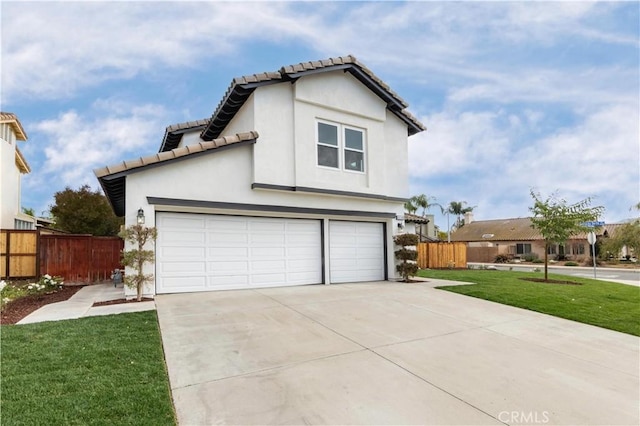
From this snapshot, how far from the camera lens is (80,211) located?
20.3 meters

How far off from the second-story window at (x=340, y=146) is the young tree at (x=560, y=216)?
7.93 m


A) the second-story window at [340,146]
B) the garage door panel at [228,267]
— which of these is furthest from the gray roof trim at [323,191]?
the garage door panel at [228,267]

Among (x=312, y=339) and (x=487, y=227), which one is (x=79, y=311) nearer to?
(x=312, y=339)

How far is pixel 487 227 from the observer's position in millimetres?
46062

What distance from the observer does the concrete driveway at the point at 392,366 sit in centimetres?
322

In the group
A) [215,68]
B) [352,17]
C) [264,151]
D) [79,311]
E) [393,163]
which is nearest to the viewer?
[79,311]

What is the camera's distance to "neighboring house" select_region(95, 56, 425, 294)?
924cm

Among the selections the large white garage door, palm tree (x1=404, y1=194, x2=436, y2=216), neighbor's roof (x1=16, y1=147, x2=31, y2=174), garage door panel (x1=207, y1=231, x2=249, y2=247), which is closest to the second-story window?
the large white garage door

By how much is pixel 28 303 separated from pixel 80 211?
14.0 meters

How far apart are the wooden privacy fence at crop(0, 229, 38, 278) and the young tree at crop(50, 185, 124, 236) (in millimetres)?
9075

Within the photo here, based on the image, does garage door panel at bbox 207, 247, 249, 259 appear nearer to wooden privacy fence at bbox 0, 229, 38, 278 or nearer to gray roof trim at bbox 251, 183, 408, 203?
gray roof trim at bbox 251, 183, 408, 203

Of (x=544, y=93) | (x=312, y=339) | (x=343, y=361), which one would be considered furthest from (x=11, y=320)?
(x=544, y=93)

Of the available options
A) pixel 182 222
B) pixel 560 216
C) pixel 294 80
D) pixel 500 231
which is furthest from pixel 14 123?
pixel 500 231

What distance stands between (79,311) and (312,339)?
5.35m
